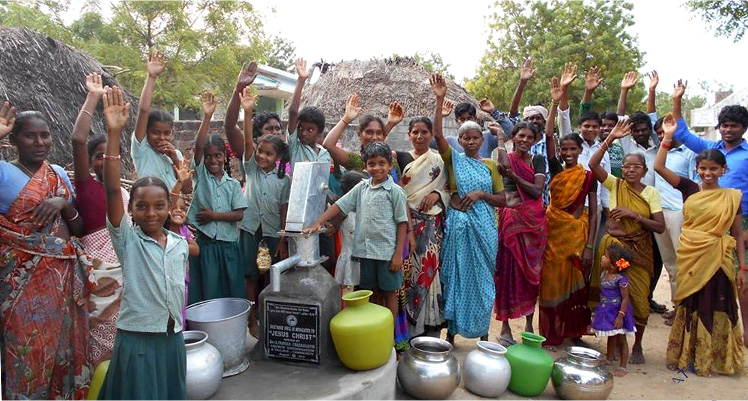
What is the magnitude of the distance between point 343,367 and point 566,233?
2.32m

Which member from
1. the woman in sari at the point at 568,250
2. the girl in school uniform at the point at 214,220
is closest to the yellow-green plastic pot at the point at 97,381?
the girl in school uniform at the point at 214,220

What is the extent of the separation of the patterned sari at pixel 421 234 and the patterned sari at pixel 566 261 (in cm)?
105

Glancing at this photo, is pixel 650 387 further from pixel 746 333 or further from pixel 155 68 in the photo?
pixel 155 68

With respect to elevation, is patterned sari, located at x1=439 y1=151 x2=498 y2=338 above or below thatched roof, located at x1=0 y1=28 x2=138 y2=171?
below

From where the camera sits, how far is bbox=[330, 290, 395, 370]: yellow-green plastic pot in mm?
2945

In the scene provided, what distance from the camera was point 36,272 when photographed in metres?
2.65

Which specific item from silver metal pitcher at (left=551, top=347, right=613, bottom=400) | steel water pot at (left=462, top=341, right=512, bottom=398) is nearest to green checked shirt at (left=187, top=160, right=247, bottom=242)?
steel water pot at (left=462, top=341, right=512, bottom=398)

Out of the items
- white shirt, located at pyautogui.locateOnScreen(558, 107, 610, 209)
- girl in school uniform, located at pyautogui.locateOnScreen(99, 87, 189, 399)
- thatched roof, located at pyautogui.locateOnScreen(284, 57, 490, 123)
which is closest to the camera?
girl in school uniform, located at pyautogui.locateOnScreen(99, 87, 189, 399)

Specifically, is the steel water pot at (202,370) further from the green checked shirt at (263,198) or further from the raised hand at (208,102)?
the raised hand at (208,102)

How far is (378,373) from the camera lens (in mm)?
3014

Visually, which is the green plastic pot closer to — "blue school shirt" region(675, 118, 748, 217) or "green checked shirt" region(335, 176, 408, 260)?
"green checked shirt" region(335, 176, 408, 260)

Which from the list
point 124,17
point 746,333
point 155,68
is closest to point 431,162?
point 155,68

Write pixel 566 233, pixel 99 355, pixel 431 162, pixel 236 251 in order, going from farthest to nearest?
1. pixel 566 233
2. pixel 431 162
3. pixel 236 251
4. pixel 99 355

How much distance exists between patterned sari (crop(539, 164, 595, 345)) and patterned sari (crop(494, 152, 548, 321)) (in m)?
0.11
